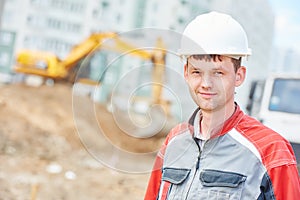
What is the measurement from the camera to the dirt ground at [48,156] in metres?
7.39

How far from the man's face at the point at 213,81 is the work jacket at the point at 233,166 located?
0.23 feet

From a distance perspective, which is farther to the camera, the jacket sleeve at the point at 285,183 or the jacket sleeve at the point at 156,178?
the jacket sleeve at the point at 156,178

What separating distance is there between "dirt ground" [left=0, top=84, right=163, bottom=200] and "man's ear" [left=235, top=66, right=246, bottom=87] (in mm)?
3050

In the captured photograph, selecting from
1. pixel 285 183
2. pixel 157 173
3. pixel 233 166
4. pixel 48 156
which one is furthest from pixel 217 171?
pixel 48 156

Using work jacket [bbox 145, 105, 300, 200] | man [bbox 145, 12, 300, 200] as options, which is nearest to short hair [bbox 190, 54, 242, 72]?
man [bbox 145, 12, 300, 200]

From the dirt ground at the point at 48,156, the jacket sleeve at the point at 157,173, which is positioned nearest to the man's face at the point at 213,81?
the jacket sleeve at the point at 157,173

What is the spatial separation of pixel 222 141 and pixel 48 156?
9.07 m

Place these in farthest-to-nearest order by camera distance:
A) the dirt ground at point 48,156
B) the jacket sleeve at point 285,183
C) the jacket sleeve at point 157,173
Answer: the dirt ground at point 48,156 < the jacket sleeve at point 157,173 < the jacket sleeve at point 285,183

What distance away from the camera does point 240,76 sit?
49.8 inches

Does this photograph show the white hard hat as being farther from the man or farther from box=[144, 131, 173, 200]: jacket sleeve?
box=[144, 131, 173, 200]: jacket sleeve

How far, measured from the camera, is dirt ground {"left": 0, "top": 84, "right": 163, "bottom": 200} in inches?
291

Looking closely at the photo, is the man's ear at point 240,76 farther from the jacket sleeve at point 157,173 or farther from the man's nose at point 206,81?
the jacket sleeve at point 157,173

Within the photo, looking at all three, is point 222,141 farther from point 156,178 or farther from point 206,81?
point 156,178

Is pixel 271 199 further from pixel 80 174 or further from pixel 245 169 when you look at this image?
pixel 80 174
